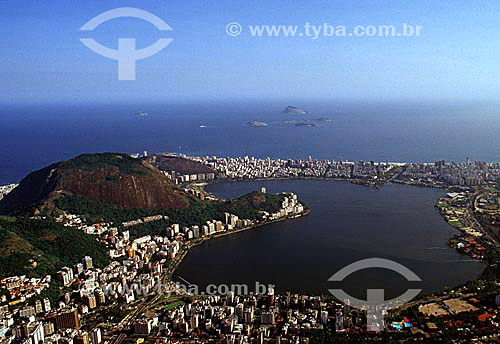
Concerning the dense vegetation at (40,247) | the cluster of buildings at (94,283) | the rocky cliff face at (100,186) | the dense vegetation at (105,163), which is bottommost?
the cluster of buildings at (94,283)

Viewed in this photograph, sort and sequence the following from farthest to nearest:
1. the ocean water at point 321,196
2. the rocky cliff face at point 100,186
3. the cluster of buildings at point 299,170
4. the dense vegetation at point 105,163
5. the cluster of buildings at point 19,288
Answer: the cluster of buildings at point 299,170 < the dense vegetation at point 105,163 < the rocky cliff face at point 100,186 < the ocean water at point 321,196 < the cluster of buildings at point 19,288

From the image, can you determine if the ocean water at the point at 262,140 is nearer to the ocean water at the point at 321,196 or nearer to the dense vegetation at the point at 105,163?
the ocean water at the point at 321,196

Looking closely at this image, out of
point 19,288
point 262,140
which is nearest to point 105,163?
point 19,288

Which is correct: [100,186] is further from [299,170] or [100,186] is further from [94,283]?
[299,170]

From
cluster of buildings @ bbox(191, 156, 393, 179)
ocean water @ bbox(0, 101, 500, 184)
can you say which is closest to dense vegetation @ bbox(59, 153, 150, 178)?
cluster of buildings @ bbox(191, 156, 393, 179)

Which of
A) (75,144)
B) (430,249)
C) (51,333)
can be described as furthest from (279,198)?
(75,144)

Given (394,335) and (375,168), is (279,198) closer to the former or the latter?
(375,168)

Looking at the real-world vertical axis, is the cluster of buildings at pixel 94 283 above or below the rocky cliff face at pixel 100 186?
below

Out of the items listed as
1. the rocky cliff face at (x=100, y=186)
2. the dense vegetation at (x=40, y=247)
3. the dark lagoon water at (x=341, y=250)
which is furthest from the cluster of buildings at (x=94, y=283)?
the rocky cliff face at (x=100, y=186)
